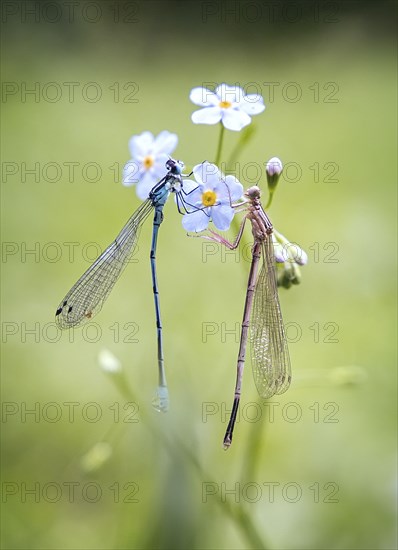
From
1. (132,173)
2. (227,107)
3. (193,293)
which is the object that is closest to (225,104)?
(227,107)

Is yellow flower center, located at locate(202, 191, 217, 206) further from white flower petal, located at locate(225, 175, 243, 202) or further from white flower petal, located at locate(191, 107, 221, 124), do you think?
white flower petal, located at locate(191, 107, 221, 124)

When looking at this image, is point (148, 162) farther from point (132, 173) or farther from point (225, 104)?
point (225, 104)

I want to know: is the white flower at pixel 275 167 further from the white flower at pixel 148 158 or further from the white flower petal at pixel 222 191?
the white flower at pixel 148 158

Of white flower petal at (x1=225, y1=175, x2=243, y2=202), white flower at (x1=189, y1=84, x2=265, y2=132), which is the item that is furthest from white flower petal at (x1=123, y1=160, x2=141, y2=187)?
white flower petal at (x1=225, y1=175, x2=243, y2=202)

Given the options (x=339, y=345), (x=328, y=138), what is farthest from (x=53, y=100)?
(x=339, y=345)

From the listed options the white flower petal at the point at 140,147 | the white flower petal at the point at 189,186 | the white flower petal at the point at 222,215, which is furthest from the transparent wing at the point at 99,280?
the white flower petal at the point at 222,215
